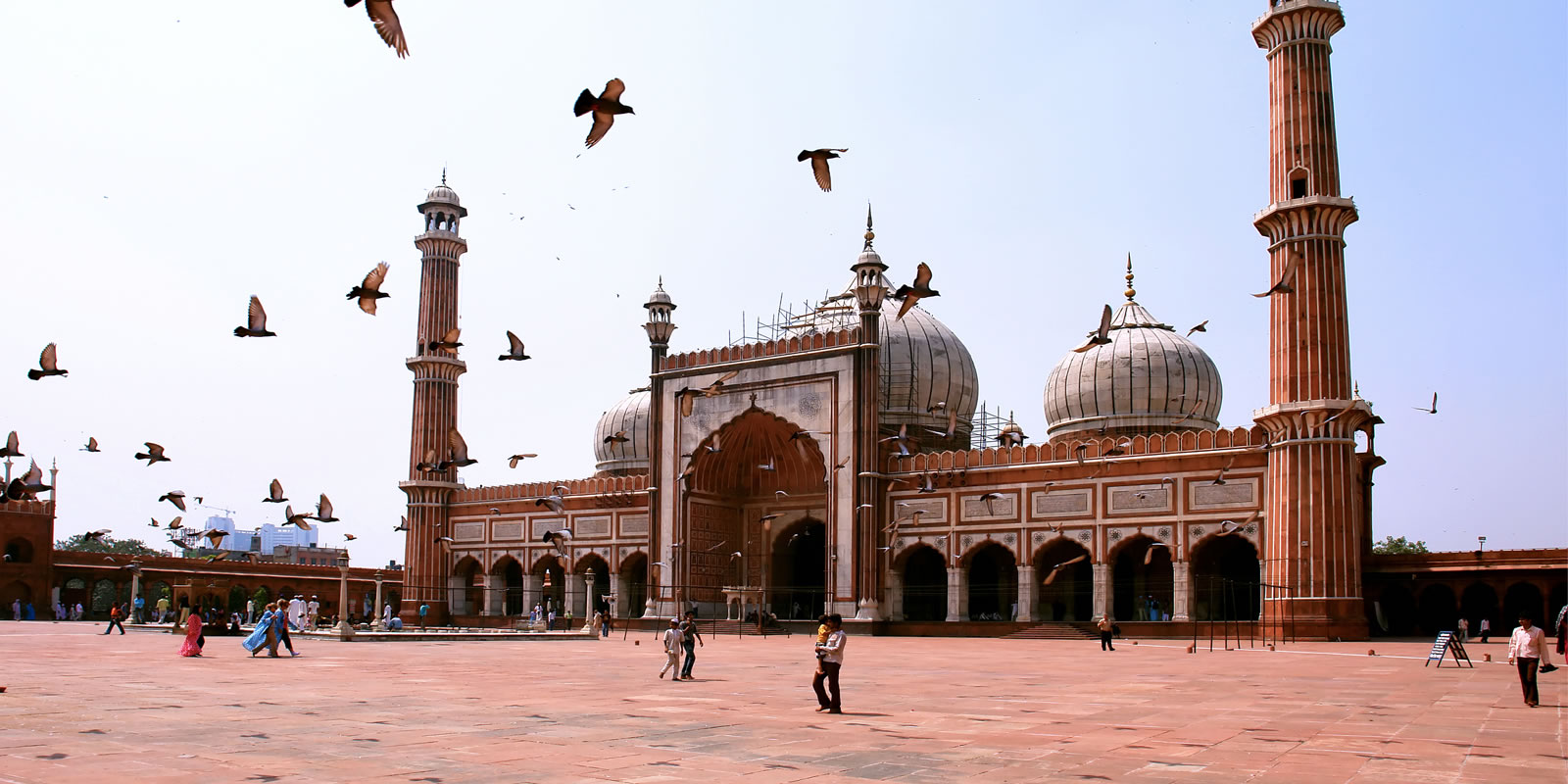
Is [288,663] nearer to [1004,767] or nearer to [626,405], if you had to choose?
[1004,767]

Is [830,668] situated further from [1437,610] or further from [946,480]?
[1437,610]

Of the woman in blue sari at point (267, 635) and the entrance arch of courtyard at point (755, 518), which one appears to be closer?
the woman in blue sari at point (267, 635)

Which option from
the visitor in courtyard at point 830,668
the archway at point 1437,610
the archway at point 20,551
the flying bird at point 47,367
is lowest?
the archway at point 1437,610

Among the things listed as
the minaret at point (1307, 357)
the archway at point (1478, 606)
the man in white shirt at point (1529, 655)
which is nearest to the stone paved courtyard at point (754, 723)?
the man in white shirt at point (1529, 655)

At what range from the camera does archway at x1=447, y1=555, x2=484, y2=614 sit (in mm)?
43219

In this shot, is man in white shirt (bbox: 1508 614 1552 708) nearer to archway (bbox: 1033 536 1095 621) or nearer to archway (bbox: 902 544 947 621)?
archway (bbox: 1033 536 1095 621)

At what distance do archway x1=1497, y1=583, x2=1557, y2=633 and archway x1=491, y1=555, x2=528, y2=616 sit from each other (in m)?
26.8

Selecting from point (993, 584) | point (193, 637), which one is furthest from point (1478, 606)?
point (193, 637)

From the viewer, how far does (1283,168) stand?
1094 inches

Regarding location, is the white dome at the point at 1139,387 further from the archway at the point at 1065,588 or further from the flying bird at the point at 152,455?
the flying bird at the point at 152,455

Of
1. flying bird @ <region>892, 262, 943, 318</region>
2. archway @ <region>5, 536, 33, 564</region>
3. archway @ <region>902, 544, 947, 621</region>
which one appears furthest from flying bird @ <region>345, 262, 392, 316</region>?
archway @ <region>5, 536, 33, 564</region>

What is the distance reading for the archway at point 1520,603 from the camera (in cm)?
Answer: 2931

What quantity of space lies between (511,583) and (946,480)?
1680cm

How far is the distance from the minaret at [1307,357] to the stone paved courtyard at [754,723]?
9398 mm
